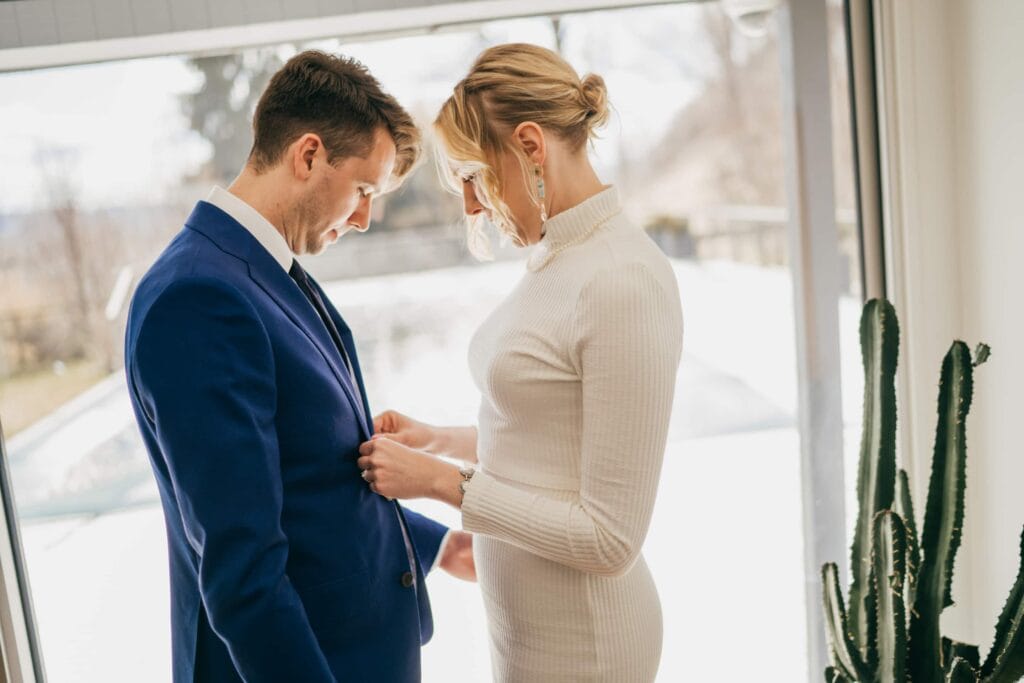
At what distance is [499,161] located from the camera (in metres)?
1.25

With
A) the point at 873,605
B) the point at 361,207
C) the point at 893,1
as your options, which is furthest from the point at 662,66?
the point at 873,605

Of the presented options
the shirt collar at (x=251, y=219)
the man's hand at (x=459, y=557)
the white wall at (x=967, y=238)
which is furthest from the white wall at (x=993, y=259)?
the shirt collar at (x=251, y=219)

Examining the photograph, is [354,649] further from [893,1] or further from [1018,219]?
[893,1]

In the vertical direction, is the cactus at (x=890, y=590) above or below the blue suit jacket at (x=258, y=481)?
below

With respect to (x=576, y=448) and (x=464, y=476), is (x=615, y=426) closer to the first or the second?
(x=576, y=448)

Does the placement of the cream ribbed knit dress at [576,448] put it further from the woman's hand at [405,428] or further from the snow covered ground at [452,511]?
the snow covered ground at [452,511]

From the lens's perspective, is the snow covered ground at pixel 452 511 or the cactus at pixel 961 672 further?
the snow covered ground at pixel 452 511

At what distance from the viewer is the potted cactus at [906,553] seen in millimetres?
1524

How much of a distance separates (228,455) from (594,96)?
71 centimetres

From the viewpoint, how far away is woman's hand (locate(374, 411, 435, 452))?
156cm

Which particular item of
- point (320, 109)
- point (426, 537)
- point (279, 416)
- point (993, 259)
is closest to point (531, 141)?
point (320, 109)

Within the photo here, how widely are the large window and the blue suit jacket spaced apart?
812 millimetres

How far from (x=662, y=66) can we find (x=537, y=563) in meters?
1.44

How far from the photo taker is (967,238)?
1908 mm
